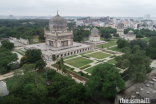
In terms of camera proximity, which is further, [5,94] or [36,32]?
[36,32]

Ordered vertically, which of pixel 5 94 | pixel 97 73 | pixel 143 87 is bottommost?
pixel 5 94

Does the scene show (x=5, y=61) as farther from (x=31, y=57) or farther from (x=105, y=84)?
(x=105, y=84)

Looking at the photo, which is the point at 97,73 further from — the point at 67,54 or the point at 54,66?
the point at 67,54

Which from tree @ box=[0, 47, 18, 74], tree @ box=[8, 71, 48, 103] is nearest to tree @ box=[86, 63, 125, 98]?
tree @ box=[8, 71, 48, 103]

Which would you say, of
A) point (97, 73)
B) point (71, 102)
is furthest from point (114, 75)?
point (71, 102)

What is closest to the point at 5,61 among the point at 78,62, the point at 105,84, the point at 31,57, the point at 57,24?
the point at 31,57

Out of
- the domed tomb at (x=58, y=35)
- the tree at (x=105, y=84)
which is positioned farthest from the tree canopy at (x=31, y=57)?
the tree at (x=105, y=84)

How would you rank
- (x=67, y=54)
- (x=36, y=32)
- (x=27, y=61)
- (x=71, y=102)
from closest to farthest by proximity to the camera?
(x=71, y=102), (x=27, y=61), (x=67, y=54), (x=36, y=32)

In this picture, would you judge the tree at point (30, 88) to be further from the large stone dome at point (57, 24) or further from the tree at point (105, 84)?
the large stone dome at point (57, 24)

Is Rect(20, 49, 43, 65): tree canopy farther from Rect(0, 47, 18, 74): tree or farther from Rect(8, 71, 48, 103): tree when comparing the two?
Rect(8, 71, 48, 103): tree
